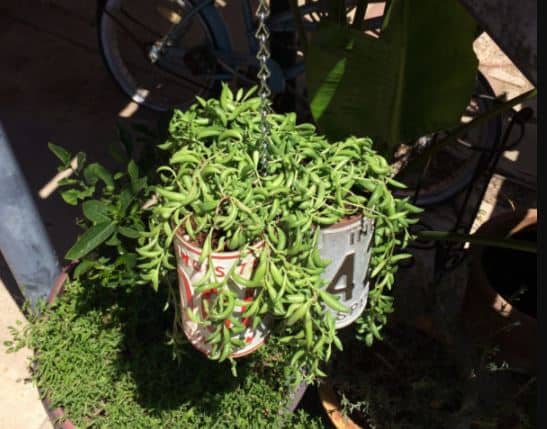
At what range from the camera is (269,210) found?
130 cm

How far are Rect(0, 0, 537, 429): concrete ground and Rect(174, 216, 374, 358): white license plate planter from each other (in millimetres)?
1307

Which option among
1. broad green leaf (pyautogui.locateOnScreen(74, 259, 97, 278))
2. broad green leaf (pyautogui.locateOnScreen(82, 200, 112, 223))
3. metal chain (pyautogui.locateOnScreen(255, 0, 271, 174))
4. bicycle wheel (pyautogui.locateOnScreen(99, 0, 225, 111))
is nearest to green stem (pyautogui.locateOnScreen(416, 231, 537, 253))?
metal chain (pyautogui.locateOnScreen(255, 0, 271, 174))

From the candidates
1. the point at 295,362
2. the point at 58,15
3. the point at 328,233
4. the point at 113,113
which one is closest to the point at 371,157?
the point at 328,233

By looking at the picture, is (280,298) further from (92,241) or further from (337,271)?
(92,241)

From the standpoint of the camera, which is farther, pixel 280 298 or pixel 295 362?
pixel 295 362

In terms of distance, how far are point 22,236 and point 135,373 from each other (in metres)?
0.61

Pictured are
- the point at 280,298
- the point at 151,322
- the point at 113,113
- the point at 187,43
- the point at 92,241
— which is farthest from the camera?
the point at 187,43

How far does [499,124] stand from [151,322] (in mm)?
1681

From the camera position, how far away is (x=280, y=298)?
1.27 m

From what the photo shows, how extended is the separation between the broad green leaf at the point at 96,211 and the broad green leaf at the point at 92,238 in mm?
20

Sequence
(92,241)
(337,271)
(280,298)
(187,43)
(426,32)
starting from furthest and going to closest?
(187,43)
(92,241)
(426,32)
(337,271)
(280,298)

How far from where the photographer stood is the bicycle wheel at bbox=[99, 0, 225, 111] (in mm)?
3195

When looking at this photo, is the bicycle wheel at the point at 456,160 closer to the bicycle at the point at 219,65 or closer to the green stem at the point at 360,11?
the bicycle at the point at 219,65

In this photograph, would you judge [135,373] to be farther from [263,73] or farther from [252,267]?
[263,73]
